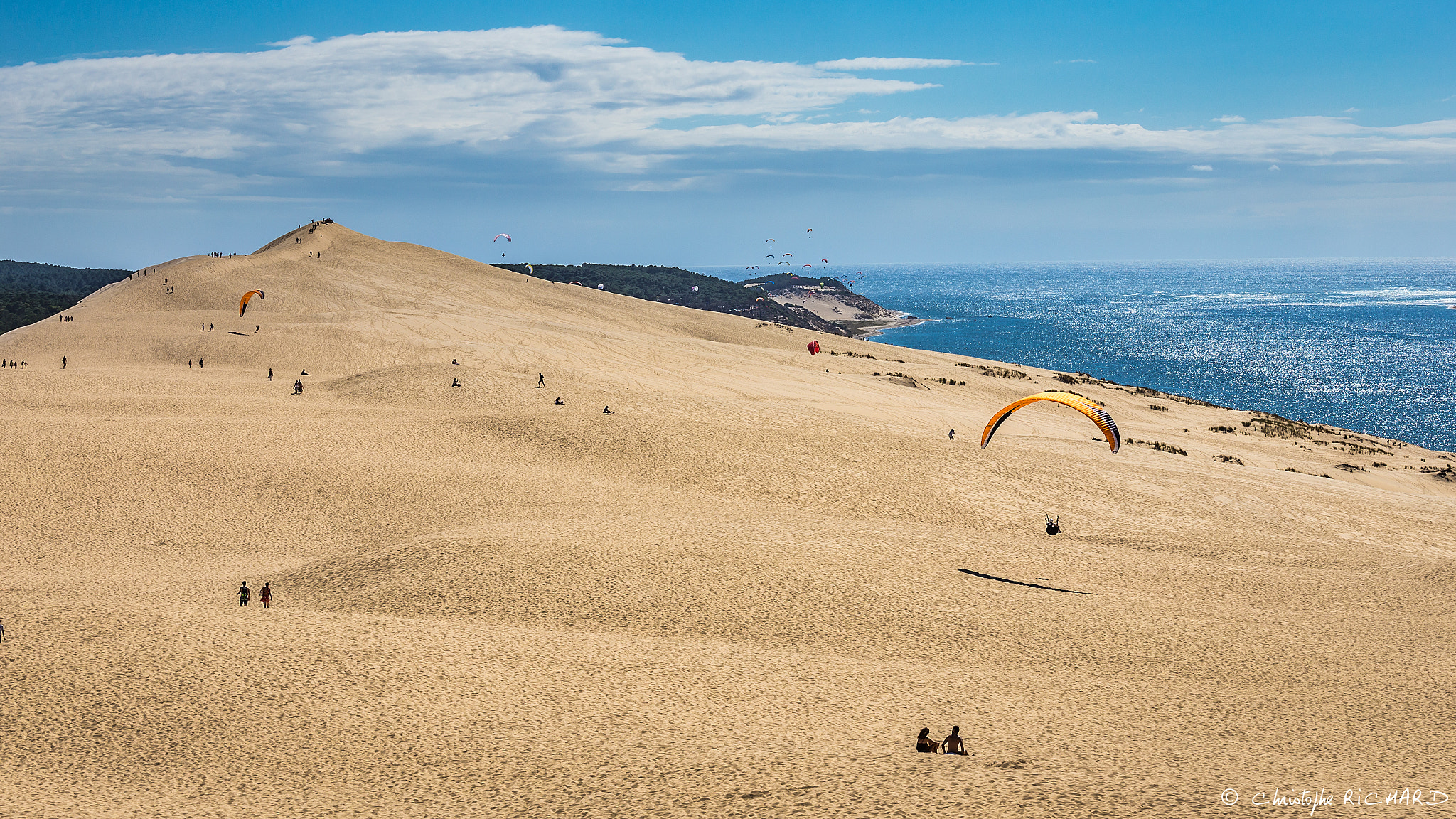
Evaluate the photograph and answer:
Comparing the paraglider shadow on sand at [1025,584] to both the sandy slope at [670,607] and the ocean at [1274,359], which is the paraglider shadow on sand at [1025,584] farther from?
the ocean at [1274,359]

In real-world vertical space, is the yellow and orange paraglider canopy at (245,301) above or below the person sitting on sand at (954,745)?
above

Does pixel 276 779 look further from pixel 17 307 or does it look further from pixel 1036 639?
pixel 17 307

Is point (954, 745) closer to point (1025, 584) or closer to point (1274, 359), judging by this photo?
point (1025, 584)

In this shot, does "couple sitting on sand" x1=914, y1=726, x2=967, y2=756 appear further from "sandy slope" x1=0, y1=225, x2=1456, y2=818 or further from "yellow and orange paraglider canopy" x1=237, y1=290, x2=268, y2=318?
"yellow and orange paraglider canopy" x1=237, y1=290, x2=268, y2=318

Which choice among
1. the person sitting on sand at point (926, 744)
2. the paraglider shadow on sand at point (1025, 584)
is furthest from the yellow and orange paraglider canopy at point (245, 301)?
the person sitting on sand at point (926, 744)

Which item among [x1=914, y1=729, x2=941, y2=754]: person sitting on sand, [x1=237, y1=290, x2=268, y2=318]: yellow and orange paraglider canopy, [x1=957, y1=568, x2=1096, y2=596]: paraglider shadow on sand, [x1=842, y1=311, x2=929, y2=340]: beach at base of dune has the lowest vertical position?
[x1=914, y1=729, x2=941, y2=754]: person sitting on sand

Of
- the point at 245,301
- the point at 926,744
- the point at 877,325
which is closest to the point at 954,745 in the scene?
the point at 926,744

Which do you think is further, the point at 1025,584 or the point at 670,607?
the point at 1025,584

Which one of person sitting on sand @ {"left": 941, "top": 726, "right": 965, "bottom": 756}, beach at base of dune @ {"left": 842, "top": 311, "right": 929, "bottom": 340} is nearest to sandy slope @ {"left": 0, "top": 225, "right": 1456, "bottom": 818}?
person sitting on sand @ {"left": 941, "top": 726, "right": 965, "bottom": 756}
